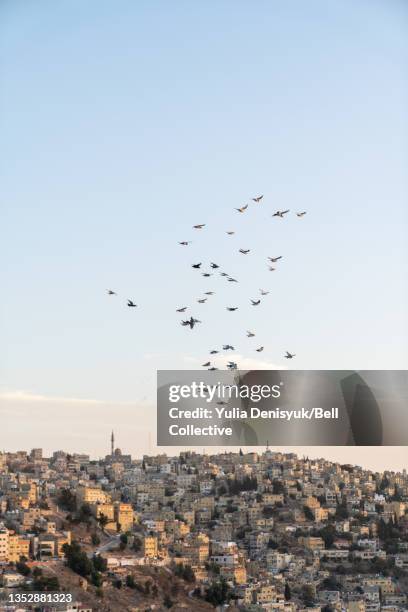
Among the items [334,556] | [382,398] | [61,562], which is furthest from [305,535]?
[382,398]

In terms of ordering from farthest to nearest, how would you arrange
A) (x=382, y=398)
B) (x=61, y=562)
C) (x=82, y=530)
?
(x=82, y=530), (x=61, y=562), (x=382, y=398)

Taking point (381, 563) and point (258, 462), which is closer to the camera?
point (381, 563)

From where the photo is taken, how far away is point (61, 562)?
1675cm

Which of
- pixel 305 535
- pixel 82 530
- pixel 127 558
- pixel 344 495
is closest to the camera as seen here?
pixel 127 558

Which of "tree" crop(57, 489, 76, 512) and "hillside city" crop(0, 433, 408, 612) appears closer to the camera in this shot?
"hillside city" crop(0, 433, 408, 612)

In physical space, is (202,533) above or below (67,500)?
below

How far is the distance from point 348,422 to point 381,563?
12431mm

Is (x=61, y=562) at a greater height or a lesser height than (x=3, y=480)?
lesser

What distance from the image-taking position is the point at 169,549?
63.4ft

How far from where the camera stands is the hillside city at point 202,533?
1661 centimetres

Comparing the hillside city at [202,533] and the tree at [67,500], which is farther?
the tree at [67,500]

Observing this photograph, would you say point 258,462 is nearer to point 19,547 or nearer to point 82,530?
point 82,530

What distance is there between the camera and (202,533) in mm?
20766

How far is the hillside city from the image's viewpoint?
16.6 m
